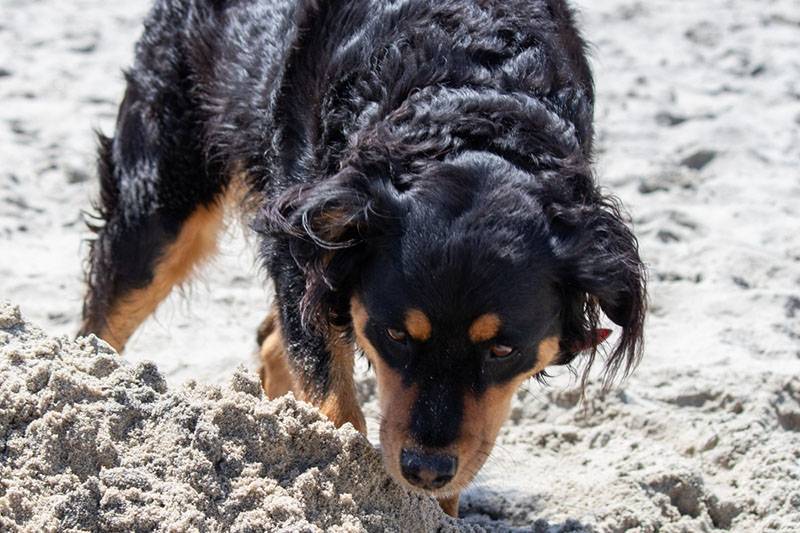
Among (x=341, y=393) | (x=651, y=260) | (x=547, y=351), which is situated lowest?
(x=651, y=260)

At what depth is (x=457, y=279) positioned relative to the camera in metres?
3.39

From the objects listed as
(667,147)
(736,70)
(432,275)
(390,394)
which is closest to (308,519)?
(390,394)

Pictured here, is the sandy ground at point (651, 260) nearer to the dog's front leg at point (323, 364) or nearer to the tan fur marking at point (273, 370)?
the tan fur marking at point (273, 370)

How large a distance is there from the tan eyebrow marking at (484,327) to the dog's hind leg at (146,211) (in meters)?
2.05

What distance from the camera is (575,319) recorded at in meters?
3.81

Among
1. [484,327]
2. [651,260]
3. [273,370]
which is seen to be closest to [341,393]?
[484,327]

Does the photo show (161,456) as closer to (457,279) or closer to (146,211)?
(457,279)

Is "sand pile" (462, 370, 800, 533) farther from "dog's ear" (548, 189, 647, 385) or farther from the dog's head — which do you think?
the dog's head

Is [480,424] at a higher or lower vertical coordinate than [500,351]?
lower

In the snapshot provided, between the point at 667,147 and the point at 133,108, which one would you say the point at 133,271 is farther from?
the point at 667,147

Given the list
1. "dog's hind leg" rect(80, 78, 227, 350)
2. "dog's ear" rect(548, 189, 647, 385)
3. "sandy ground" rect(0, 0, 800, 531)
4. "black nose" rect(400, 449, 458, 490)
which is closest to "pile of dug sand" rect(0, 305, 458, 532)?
"black nose" rect(400, 449, 458, 490)

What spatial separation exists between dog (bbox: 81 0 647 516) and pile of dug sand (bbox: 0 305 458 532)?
0.66ft

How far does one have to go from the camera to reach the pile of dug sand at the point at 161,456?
9.84 ft

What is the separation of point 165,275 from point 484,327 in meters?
2.29
